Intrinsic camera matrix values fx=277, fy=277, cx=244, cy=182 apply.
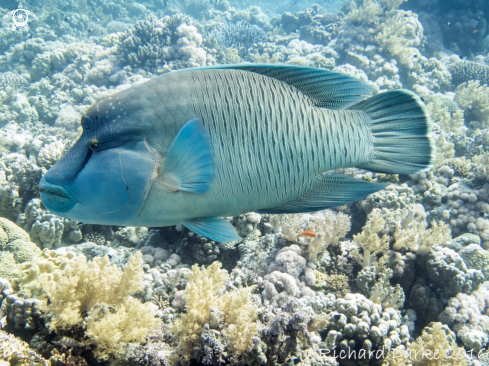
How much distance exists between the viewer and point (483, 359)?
12.6ft

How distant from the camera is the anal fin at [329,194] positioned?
5.32 ft

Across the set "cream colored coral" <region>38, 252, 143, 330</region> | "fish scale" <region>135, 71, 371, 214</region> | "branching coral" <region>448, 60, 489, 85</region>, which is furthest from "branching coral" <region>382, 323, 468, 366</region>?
"branching coral" <region>448, 60, 489, 85</region>

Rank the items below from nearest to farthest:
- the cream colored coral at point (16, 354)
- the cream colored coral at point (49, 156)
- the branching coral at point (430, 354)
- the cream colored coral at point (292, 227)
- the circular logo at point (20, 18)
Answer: the cream colored coral at point (16, 354)
the branching coral at point (430, 354)
the cream colored coral at point (292, 227)
the cream colored coral at point (49, 156)
the circular logo at point (20, 18)

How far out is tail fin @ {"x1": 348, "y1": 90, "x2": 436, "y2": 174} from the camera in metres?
1.54

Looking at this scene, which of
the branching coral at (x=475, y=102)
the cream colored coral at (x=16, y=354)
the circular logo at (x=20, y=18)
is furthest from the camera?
the circular logo at (x=20, y=18)

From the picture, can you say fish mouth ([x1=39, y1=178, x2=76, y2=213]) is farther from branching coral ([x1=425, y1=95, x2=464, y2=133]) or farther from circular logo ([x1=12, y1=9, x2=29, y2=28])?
circular logo ([x1=12, y1=9, x2=29, y2=28])

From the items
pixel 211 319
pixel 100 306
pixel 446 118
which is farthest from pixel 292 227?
pixel 446 118

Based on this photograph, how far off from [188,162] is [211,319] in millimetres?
1780

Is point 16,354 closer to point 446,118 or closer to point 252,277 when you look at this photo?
point 252,277

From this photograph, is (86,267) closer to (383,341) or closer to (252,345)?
(252,345)

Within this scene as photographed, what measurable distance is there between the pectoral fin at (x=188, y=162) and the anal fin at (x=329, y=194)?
493 millimetres

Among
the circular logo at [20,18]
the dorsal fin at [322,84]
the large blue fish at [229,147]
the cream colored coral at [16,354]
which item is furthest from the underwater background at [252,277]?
the circular logo at [20,18]

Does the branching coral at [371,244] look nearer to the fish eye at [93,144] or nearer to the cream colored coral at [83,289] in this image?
the cream colored coral at [83,289]

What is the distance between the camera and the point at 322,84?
1.61 m
